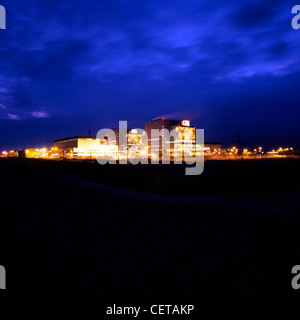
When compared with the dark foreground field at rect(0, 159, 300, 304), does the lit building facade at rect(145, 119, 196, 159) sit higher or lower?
higher

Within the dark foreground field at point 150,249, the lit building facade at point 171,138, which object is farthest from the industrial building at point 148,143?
the dark foreground field at point 150,249

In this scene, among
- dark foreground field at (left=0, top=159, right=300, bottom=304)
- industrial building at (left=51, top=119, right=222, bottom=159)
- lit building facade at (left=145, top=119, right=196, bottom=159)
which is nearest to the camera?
dark foreground field at (left=0, top=159, right=300, bottom=304)

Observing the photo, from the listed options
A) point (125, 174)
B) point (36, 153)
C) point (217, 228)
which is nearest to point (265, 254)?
point (217, 228)

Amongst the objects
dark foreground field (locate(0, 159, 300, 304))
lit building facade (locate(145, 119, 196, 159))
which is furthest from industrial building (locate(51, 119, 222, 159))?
dark foreground field (locate(0, 159, 300, 304))

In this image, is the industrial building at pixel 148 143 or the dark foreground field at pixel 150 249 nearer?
the dark foreground field at pixel 150 249

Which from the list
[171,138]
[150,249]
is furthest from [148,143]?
[150,249]

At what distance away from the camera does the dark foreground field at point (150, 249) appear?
3520mm

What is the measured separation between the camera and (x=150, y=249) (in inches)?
198

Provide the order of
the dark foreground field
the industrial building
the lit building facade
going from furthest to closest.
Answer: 1. the lit building facade
2. the industrial building
3. the dark foreground field

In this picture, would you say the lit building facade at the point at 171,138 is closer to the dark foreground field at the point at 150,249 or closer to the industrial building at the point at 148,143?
the industrial building at the point at 148,143

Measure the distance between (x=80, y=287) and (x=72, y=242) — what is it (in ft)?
6.90

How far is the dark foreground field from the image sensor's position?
3520mm

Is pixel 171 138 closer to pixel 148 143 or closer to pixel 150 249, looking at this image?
pixel 148 143

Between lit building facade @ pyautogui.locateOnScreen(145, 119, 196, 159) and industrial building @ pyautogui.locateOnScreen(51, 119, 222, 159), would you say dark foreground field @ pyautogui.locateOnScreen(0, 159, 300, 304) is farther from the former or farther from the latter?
lit building facade @ pyautogui.locateOnScreen(145, 119, 196, 159)
